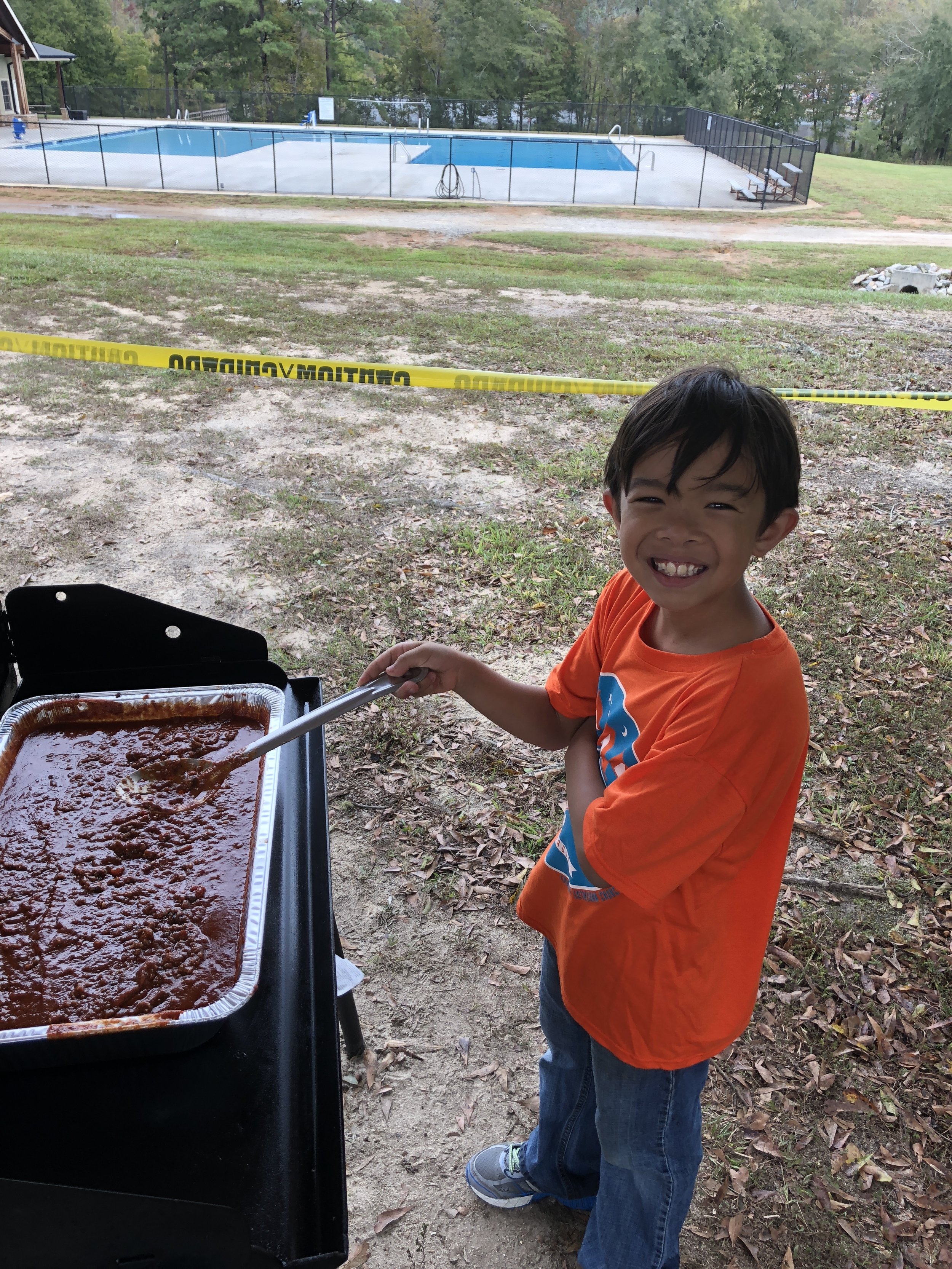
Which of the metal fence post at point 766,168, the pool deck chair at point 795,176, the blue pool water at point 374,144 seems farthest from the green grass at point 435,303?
the blue pool water at point 374,144

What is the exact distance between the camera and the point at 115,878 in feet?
5.75

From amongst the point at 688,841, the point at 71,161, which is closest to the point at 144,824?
the point at 688,841

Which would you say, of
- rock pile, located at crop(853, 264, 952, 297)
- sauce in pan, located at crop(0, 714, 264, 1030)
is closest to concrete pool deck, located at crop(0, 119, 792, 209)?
rock pile, located at crop(853, 264, 952, 297)

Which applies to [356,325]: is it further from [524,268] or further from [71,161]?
[71,161]

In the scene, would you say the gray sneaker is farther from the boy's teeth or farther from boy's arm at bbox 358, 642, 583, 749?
the boy's teeth

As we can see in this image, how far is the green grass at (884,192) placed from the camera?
79.5 feet

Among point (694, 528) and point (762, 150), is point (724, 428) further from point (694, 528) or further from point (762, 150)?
point (762, 150)

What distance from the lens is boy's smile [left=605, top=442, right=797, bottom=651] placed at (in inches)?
52.4

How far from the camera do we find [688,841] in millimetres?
1320

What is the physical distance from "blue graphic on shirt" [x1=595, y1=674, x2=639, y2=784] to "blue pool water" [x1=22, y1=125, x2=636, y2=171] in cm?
3320

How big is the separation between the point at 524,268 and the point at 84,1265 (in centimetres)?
1494

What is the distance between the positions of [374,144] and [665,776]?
4164 centimetres

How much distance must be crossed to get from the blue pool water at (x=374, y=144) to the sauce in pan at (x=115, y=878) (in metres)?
32.9

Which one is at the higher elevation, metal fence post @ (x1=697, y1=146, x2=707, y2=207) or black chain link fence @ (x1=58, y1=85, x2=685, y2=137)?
black chain link fence @ (x1=58, y1=85, x2=685, y2=137)
